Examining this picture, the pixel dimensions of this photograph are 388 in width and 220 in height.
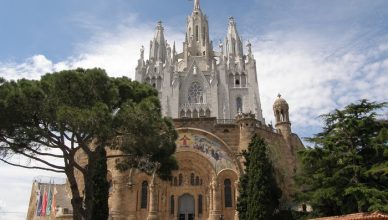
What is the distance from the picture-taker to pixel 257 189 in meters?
21.8

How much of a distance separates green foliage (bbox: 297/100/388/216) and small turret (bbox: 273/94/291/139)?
355 inches

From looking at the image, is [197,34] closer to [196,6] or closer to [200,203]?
[196,6]

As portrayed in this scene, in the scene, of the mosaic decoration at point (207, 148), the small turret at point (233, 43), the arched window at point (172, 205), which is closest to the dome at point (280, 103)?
the mosaic decoration at point (207, 148)

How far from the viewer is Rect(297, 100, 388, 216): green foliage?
679 inches

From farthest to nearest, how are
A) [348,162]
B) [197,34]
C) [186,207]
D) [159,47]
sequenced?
[197,34] < [159,47] < [186,207] < [348,162]

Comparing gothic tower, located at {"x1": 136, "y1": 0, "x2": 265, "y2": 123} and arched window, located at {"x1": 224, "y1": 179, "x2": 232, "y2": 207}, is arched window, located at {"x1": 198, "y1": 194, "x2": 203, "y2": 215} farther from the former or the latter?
gothic tower, located at {"x1": 136, "y1": 0, "x2": 265, "y2": 123}

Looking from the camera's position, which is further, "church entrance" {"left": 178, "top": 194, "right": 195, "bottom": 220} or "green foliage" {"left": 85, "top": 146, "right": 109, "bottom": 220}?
"church entrance" {"left": 178, "top": 194, "right": 195, "bottom": 220}

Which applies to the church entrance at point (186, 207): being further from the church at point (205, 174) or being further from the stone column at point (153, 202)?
the stone column at point (153, 202)

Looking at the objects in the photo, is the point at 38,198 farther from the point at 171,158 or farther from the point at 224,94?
the point at 224,94

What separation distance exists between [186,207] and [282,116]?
10134mm

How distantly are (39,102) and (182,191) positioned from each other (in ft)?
50.3

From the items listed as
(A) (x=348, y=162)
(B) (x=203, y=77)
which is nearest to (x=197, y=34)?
(B) (x=203, y=77)

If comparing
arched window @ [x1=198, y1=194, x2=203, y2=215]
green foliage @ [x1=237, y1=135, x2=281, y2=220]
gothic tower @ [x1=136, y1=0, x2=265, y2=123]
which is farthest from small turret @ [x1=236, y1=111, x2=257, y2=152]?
gothic tower @ [x1=136, y1=0, x2=265, y2=123]

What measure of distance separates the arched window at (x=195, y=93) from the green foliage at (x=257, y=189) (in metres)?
30.9
